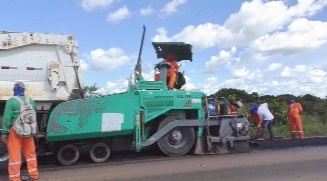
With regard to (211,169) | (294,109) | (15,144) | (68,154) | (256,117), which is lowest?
(211,169)

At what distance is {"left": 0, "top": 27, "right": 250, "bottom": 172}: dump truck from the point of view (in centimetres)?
861

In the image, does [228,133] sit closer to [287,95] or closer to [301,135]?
[301,135]

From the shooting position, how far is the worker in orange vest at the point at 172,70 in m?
9.97

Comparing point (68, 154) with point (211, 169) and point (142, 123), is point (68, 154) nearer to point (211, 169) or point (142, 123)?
point (142, 123)

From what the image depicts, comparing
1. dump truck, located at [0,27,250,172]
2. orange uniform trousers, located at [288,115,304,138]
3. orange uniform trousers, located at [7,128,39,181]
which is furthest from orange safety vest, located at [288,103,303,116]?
orange uniform trousers, located at [7,128,39,181]

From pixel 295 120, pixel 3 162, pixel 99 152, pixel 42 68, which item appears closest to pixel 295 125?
pixel 295 120

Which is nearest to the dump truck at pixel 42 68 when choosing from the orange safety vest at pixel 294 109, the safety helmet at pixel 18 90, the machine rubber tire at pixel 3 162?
the machine rubber tire at pixel 3 162

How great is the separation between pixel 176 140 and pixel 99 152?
169cm

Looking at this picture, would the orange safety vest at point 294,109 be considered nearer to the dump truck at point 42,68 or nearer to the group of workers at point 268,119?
the group of workers at point 268,119

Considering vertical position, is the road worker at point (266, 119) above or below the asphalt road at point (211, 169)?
above

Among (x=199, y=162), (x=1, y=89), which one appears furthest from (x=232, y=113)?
(x=1, y=89)

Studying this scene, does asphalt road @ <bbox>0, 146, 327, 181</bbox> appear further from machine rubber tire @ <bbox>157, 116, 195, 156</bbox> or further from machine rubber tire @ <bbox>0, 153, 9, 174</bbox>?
machine rubber tire @ <bbox>0, 153, 9, 174</bbox>

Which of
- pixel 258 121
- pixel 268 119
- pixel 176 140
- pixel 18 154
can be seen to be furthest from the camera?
pixel 258 121

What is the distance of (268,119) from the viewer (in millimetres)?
13945
